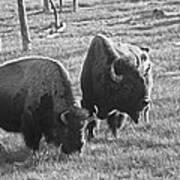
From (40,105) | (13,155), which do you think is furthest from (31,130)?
(13,155)

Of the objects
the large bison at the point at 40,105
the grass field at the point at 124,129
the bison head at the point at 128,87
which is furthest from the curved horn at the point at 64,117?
the bison head at the point at 128,87

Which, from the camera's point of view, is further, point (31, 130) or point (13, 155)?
point (13, 155)

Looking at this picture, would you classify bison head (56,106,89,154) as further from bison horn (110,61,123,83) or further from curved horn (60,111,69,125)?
bison horn (110,61,123,83)

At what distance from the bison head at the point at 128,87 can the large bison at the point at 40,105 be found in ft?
2.75

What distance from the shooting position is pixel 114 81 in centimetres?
771

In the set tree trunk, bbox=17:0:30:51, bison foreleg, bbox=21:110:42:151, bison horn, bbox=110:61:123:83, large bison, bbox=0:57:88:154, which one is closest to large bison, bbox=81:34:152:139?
bison horn, bbox=110:61:123:83

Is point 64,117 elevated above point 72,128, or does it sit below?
above

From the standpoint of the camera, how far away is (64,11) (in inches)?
1070

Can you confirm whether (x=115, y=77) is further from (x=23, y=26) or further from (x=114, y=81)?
(x=23, y=26)

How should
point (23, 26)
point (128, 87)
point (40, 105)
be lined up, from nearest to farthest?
1. point (40, 105)
2. point (128, 87)
3. point (23, 26)

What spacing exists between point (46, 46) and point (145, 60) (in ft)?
26.9

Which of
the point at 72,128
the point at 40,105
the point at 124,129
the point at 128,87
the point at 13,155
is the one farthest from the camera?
the point at 124,129

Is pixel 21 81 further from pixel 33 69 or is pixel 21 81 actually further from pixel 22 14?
pixel 22 14

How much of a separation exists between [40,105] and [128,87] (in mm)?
1249
